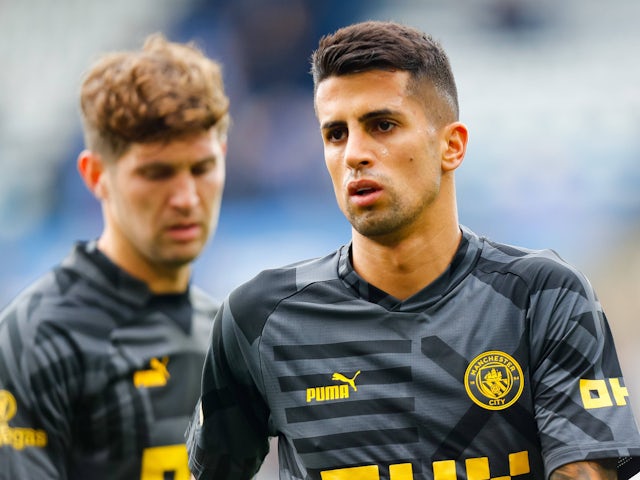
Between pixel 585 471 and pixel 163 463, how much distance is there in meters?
2.01

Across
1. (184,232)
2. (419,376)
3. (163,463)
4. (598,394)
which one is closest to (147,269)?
(184,232)

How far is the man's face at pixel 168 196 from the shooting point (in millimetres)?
4520

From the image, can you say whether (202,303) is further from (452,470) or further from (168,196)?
(452,470)

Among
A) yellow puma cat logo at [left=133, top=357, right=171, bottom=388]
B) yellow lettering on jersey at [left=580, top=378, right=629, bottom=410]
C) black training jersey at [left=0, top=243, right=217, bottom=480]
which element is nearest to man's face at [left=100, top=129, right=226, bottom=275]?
black training jersey at [left=0, top=243, right=217, bottom=480]

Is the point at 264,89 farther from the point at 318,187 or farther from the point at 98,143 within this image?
the point at 98,143

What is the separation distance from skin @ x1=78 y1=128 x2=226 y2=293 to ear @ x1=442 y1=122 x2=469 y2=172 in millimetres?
1516

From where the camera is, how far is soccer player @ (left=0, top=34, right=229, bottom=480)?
4145mm

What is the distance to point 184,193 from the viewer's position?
4.51 m

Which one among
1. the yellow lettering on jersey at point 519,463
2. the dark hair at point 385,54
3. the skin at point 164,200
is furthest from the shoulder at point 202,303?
the yellow lettering on jersey at point 519,463

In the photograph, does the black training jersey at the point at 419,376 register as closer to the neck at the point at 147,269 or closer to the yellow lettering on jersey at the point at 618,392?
the yellow lettering on jersey at the point at 618,392

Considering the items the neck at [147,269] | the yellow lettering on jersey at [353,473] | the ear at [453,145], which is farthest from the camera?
the neck at [147,269]

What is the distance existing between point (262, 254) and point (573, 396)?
719 cm

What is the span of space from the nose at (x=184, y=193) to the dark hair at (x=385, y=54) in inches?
51.9

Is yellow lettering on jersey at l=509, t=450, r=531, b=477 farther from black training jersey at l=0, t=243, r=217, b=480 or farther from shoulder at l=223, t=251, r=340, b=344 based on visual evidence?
black training jersey at l=0, t=243, r=217, b=480
